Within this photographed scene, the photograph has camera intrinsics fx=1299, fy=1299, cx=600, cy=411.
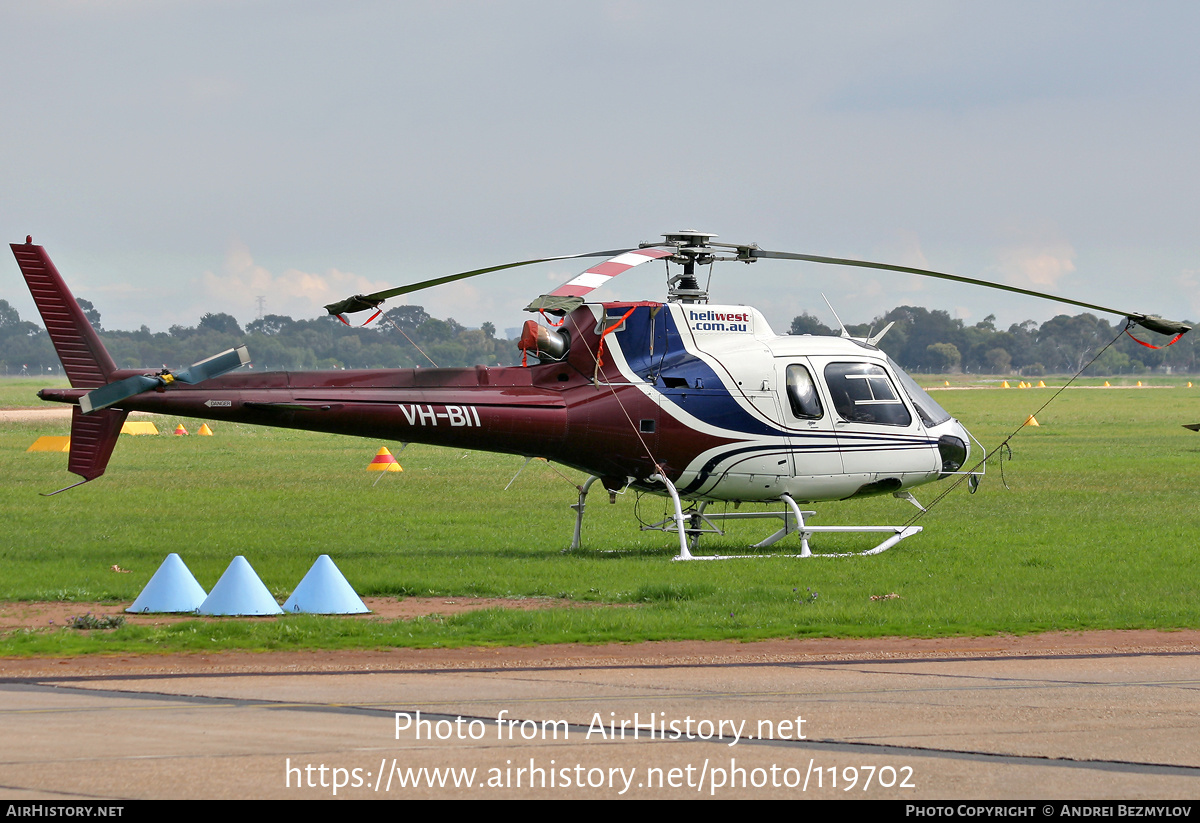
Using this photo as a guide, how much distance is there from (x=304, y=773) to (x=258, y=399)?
983 cm

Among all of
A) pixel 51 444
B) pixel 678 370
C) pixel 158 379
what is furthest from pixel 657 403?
pixel 51 444

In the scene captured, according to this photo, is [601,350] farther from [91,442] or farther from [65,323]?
[65,323]

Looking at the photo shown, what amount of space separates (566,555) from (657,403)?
281 cm

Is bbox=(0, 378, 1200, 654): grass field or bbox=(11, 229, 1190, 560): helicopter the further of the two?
bbox=(11, 229, 1190, 560): helicopter

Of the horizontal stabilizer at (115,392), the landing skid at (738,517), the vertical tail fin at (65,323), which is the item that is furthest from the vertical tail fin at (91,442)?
the landing skid at (738,517)

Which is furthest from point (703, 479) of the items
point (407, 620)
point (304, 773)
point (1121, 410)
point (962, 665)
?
point (1121, 410)

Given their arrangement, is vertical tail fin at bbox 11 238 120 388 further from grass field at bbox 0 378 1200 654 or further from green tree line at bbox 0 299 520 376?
green tree line at bbox 0 299 520 376

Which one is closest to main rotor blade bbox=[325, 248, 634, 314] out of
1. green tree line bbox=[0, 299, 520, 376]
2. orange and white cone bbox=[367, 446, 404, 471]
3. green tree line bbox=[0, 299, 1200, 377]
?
green tree line bbox=[0, 299, 1200, 377]

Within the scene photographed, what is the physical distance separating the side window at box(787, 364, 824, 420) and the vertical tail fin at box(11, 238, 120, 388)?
9.50 metres

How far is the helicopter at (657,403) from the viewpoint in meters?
17.4

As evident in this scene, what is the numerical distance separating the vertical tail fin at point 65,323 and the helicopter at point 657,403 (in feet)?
0.10

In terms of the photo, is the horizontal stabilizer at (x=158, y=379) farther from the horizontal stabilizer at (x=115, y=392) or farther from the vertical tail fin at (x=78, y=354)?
the vertical tail fin at (x=78, y=354)

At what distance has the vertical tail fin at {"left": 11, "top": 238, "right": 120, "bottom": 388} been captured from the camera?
55.3ft

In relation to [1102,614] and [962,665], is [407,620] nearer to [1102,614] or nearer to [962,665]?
[962,665]
